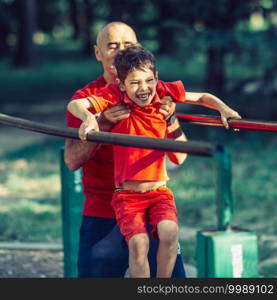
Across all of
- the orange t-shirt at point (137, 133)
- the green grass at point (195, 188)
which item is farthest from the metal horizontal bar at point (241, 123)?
the green grass at point (195, 188)

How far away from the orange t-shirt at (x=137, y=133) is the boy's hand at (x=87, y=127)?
11.4 inches

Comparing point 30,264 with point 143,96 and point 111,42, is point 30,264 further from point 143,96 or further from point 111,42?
point 143,96

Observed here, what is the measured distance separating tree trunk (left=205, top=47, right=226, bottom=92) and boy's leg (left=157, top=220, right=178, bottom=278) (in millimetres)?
11673

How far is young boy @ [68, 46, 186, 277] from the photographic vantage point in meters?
4.10

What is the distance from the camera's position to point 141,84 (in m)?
4.18

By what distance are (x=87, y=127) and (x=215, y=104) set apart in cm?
78

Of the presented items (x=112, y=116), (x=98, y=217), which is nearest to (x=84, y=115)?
(x=112, y=116)

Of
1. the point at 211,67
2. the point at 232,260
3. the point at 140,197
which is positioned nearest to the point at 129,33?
the point at 140,197

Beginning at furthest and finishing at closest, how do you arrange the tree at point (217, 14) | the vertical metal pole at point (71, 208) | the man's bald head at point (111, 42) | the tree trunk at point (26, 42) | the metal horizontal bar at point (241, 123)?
the tree trunk at point (26, 42)
the tree at point (217, 14)
the vertical metal pole at point (71, 208)
the man's bald head at point (111, 42)
the metal horizontal bar at point (241, 123)

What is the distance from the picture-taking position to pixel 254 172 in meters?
12.2

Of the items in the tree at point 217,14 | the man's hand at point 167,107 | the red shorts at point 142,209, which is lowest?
the red shorts at point 142,209

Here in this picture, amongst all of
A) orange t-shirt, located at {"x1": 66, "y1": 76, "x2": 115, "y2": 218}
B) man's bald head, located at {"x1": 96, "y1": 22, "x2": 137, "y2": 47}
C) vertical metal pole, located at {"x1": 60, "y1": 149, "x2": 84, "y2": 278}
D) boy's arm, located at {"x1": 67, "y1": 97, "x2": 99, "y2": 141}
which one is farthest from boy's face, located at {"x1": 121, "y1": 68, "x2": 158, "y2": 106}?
vertical metal pole, located at {"x1": 60, "y1": 149, "x2": 84, "y2": 278}

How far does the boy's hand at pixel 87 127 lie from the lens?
12.5 ft

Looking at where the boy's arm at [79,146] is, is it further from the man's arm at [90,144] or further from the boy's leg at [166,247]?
the boy's leg at [166,247]
